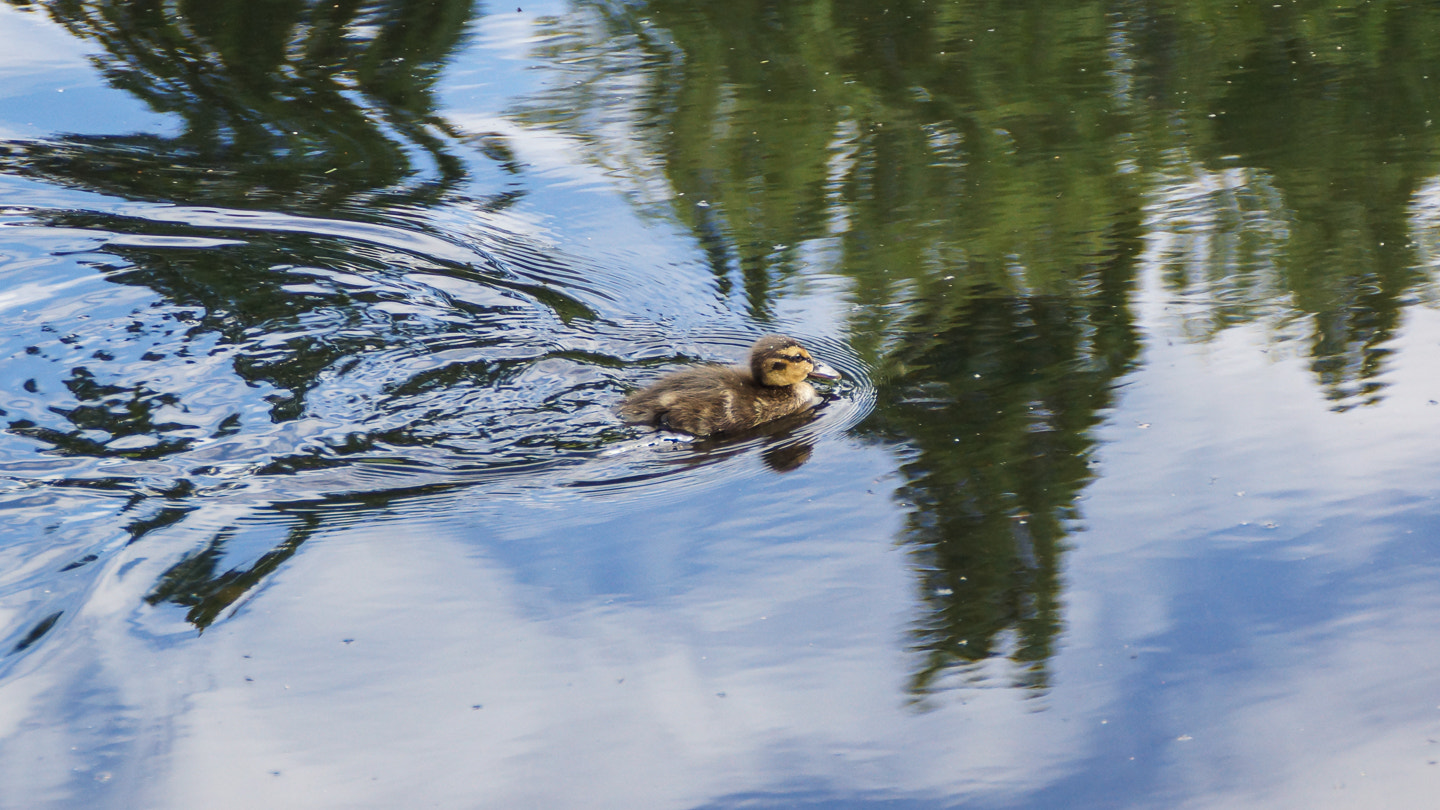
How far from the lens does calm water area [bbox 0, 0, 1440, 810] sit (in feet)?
10.2

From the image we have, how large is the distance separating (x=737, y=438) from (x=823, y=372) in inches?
14.9

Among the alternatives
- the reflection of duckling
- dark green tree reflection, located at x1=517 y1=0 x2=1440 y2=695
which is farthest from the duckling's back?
dark green tree reflection, located at x1=517 y1=0 x2=1440 y2=695

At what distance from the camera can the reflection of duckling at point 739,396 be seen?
4.65 meters

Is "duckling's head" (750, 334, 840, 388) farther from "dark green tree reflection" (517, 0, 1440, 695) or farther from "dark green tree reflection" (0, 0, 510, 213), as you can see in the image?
"dark green tree reflection" (0, 0, 510, 213)

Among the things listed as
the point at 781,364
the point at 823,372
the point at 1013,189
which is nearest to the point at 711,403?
the point at 781,364

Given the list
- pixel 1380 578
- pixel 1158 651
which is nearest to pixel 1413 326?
pixel 1380 578

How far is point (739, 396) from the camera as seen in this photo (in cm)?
468

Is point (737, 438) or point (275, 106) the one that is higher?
point (275, 106)

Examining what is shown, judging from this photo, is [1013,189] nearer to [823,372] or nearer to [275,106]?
[823,372]

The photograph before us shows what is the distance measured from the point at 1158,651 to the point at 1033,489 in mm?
744

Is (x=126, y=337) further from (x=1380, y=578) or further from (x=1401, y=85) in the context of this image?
(x=1401, y=85)

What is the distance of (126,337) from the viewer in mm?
5148

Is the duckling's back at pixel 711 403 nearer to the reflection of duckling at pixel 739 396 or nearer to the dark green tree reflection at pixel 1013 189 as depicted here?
the reflection of duckling at pixel 739 396

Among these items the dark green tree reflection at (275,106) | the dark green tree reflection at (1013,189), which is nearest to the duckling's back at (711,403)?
the dark green tree reflection at (1013,189)
